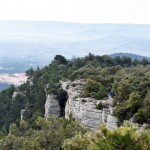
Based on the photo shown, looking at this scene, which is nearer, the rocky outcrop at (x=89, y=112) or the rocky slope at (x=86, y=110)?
the rocky outcrop at (x=89, y=112)

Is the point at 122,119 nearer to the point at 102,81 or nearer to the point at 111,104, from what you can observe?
the point at 111,104

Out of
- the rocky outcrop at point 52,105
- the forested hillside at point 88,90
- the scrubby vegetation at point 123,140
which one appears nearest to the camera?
the scrubby vegetation at point 123,140

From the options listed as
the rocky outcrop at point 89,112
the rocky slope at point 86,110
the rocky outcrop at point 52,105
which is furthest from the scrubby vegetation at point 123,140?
the rocky outcrop at point 52,105

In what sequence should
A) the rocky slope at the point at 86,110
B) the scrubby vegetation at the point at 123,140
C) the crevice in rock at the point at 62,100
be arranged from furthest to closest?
the crevice in rock at the point at 62,100 → the rocky slope at the point at 86,110 → the scrubby vegetation at the point at 123,140

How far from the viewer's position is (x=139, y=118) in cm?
2558

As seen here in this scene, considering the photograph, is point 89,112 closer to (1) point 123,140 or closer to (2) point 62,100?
(2) point 62,100

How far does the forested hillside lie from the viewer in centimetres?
2748

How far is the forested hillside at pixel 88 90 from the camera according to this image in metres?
27.5

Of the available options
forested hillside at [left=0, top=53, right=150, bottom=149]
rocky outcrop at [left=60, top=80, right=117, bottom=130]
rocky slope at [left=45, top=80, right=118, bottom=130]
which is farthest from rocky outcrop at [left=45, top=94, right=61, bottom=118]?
rocky outcrop at [left=60, top=80, right=117, bottom=130]

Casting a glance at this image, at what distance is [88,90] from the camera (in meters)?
35.1

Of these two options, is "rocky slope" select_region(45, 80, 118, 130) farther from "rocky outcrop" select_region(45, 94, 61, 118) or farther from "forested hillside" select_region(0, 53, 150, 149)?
"rocky outcrop" select_region(45, 94, 61, 118)

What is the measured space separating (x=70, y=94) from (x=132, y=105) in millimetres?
10413

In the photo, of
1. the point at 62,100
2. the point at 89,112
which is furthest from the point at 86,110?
the point at 62,100

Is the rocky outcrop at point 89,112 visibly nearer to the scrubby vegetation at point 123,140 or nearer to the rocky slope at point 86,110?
the rocky slope at point 86,110
